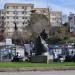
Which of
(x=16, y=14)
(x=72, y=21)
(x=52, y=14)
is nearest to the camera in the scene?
(x=72, y=21)

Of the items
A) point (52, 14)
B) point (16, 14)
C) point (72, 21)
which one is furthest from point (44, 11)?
point (72, 21)

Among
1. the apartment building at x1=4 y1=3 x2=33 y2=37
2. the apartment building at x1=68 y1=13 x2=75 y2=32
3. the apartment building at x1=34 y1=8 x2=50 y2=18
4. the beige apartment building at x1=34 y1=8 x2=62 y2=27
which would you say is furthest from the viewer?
the apartment building at x1=4 y1=3 x2=33 y2=37

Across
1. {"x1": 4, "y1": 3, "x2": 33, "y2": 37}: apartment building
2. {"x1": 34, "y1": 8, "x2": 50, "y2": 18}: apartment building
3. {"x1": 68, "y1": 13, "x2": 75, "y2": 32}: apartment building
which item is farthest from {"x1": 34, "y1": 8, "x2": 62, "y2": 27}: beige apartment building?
{"x1": 68, "y1": 13, "x2": 75, "y2": 32}: apartment building

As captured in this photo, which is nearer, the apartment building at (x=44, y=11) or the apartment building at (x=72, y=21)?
the apartment building at (x=72, y=21)

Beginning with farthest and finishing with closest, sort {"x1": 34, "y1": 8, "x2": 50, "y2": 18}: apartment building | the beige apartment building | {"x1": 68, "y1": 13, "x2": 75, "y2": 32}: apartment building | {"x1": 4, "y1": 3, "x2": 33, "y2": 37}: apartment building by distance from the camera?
1. {"x1": 4, "y1": 3, "x2": 33, "y2": 37}: apartment building
2. the beige apartment building
3. {"x1": 34, "y1": 8, "x2": 50, "y2": 18}: apartment building
4. {"x1": 68, "y1": 13, "x2": 75, "y2": 32}: apartment building

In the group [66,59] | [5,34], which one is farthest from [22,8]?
[66,59]

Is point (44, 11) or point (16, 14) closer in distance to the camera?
point (44, 11)

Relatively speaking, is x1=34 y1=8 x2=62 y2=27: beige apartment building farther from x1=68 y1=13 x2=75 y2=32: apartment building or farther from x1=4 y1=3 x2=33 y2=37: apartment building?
x1=68 y1=13 x2=75 y2=32: apartment building

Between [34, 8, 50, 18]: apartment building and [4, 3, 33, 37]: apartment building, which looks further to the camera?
[4, 3, 33, 37]: apartment building

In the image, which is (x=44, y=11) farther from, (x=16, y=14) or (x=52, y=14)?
(x=16, y=14)

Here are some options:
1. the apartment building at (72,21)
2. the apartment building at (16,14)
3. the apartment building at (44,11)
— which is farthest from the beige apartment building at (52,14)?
the apartment building at (72,21)

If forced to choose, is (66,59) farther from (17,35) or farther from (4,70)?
(17,35)

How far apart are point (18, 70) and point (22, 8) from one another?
395 ft

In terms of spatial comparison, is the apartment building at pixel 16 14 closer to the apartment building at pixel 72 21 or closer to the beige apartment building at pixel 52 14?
the beige apartment building at pixel 52 14
